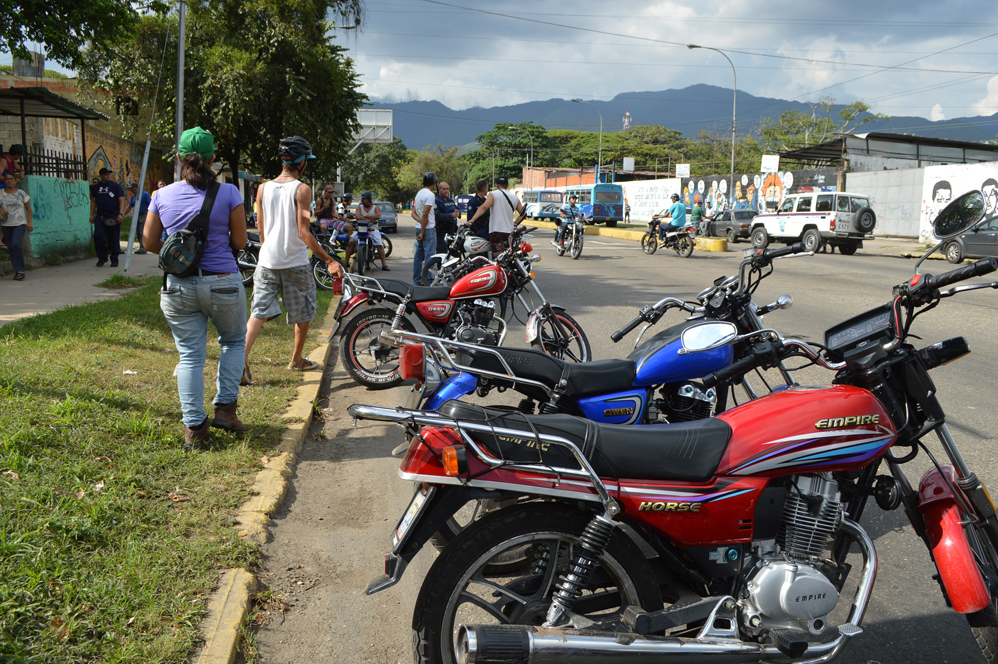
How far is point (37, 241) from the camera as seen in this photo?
42.2ft

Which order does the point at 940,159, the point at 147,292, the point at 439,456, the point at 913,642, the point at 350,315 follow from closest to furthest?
the point at 439,456, the point at 913,642, the point at 350,315, the point at 147,292, the point at 940,159

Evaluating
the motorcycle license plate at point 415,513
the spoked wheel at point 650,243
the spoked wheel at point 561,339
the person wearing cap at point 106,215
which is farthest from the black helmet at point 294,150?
the spoked wheel at point 650,243

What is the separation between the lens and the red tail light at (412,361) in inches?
124

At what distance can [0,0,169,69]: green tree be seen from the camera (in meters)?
11.2

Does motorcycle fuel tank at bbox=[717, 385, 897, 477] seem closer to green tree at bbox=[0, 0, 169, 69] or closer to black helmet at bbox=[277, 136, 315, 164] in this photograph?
black helmet at bbox=[277, 136, 315, 164]

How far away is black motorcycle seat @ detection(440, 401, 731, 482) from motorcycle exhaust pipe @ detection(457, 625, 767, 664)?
48cm

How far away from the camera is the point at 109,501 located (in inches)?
136

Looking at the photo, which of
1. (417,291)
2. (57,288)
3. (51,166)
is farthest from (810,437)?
(51,166)

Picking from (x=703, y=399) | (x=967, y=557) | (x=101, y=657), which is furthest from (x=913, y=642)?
(x=101, y=657)

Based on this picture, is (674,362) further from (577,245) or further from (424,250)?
(577,245)

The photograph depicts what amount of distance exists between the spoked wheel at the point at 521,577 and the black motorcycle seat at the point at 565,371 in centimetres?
120

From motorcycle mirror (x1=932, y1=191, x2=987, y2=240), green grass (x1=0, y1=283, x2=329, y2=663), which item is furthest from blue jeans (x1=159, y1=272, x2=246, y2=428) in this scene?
motorcycle mirror (x1=932, y1=191, x2=987, y2=240)

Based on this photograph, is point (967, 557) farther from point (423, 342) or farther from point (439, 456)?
point (423, 342)

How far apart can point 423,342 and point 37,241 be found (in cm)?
1225
